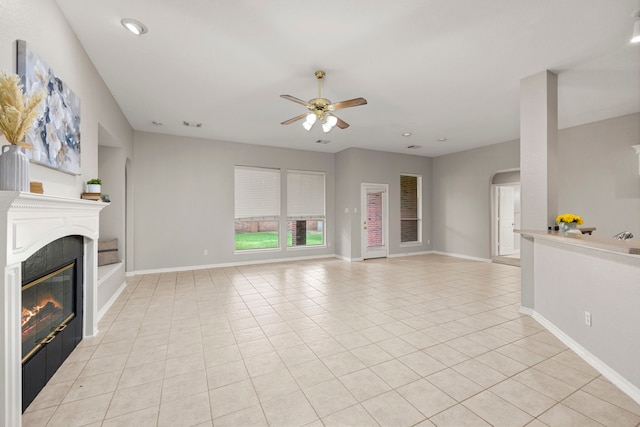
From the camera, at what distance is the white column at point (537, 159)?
325cm

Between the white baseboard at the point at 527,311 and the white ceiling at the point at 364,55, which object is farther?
the white baseboard at the point at 527,311

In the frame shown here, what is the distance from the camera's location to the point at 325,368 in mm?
2289

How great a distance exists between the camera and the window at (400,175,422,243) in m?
8.28

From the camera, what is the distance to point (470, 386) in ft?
6.72

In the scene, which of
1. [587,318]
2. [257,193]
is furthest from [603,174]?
[257,193]

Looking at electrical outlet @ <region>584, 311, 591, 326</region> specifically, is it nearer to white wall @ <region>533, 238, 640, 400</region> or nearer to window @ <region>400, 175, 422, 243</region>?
white wall @ <region>533, 238, 640, 400</region>

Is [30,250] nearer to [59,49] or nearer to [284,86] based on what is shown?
[59,49]

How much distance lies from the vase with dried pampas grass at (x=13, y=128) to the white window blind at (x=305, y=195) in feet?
18.6

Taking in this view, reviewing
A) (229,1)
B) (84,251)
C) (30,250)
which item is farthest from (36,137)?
(229,1)

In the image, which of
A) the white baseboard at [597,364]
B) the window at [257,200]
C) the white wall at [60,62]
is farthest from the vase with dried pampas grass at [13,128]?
the window at [257,200]

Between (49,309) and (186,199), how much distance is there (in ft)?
13.3

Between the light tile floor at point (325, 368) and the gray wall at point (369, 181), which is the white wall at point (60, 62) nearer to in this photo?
the light tile floor at point (325, 368)

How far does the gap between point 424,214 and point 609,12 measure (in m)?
6.39

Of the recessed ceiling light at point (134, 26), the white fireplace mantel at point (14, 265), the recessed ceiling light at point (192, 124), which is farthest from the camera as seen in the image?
the recessed ceiling light at point (192, 124)
